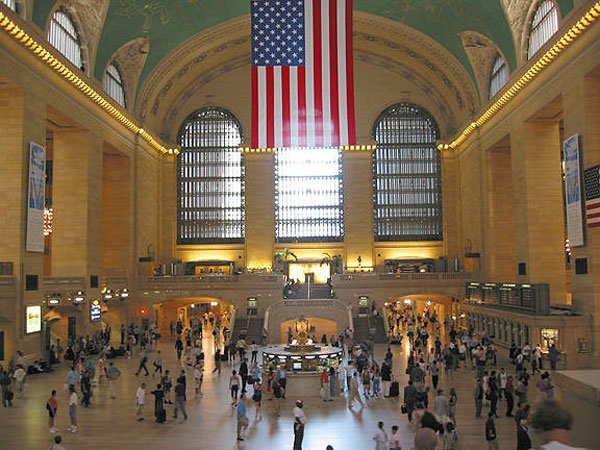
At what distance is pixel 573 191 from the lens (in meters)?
22.9

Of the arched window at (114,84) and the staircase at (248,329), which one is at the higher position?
the arched window at (114,84)

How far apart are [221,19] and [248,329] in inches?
664

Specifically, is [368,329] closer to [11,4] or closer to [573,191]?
[573,191]

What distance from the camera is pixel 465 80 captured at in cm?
3675

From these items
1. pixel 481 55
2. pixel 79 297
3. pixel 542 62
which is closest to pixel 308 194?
pixel 481 55

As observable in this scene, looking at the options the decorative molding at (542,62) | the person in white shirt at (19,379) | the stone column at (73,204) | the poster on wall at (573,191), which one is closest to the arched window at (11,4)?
the stone column at (73,204)

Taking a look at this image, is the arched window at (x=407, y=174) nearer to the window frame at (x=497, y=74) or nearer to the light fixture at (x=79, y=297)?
the window frame at (x=497, y=74)

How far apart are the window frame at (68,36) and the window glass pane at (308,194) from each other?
18.3m

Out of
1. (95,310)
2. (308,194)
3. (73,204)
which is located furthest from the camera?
(308,194)

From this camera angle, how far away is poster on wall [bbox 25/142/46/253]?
23094mm

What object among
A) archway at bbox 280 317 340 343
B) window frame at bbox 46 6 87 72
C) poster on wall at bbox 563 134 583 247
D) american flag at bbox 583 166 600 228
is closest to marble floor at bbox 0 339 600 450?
american flag at bbox 583 166 600 228

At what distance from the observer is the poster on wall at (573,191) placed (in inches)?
883

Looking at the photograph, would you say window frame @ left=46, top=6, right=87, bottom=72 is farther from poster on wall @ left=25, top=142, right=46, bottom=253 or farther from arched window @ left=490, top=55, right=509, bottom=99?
arched window @ left=490, top=55, right=509, bottom=99

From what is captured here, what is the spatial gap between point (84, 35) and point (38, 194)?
29.0 ft
